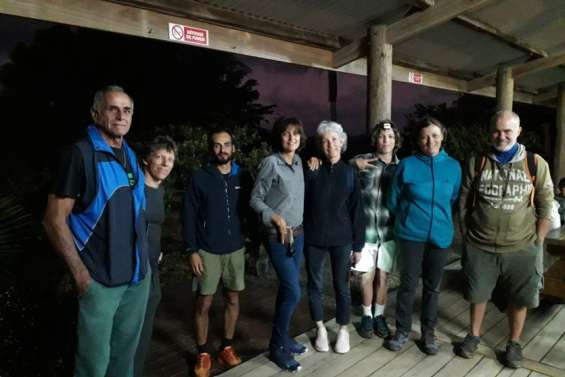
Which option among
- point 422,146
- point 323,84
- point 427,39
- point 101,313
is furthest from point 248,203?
point 323,84

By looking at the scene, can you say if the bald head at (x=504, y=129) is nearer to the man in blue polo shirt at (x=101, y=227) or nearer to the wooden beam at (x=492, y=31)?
the wooden beam at (x=492, y=31)

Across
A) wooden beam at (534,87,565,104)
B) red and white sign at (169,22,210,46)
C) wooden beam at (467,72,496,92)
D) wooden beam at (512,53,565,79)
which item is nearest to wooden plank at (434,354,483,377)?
red and white sign at (169,22,210,46)

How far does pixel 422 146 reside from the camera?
3035mm

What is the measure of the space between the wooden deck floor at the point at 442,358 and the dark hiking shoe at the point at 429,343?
0.14ft

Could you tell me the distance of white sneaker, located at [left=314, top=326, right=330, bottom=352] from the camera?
10.1 feet

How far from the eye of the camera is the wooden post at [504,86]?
7.12 meters

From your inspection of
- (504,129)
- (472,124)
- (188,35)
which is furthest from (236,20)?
(472,124)

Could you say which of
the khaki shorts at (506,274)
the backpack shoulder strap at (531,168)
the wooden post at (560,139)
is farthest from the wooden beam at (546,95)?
the khaki shorts at (506,274)

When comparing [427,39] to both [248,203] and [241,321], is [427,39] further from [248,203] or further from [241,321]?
[241,321]

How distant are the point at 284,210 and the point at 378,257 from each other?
1051 millimetres

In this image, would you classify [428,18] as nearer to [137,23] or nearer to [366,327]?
[137,23]

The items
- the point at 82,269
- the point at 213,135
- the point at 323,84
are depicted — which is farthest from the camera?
the point at 323,84

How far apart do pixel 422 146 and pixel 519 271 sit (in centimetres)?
114

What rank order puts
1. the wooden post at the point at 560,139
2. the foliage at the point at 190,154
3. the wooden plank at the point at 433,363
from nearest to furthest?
the wooden plank at the point at 433,363 → the foliage at the point at 190,154 → the wooden post at the point at 560,139
